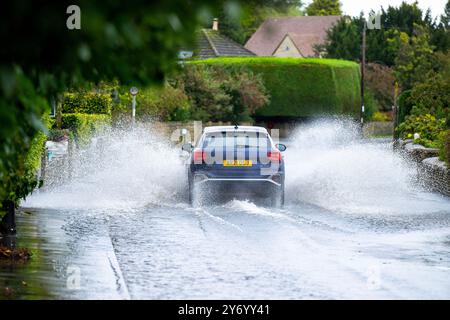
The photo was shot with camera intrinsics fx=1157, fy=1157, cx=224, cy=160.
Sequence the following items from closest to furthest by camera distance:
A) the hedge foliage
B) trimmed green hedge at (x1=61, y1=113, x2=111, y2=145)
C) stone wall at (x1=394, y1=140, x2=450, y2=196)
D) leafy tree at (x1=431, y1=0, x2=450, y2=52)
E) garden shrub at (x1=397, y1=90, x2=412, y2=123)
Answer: the hedge foliage, stone wall at (x1=394, y1=140, x2=450, y2=196), trimmed green hedge at (x1=61, y1=113, x2=111, y2=145), garden shrub at (x1=397, y1=90, x2=412, y2=123), leafy tree at (x1=431, y1=0, x2=450, y2=52)

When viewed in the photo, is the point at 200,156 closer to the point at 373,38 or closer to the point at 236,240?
the point at 236,240

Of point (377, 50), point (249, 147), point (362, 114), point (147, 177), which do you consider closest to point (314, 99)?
point (362, 114)

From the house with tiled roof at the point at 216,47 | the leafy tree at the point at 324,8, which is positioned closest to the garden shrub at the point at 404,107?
the house with tiled roof at the point at 216,47

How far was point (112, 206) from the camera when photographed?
20.9 metres

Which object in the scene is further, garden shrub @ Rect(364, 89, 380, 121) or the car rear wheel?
garden shrub @ Rect(364, 89, 380, 121)

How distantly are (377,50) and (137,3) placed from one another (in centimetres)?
9691

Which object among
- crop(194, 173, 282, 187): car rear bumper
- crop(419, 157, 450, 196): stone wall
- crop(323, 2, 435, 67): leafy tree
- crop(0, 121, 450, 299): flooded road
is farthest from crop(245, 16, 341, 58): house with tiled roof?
crop(194, 173, 282, 187): car rear bumper

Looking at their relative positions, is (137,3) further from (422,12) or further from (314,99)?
(422,12)

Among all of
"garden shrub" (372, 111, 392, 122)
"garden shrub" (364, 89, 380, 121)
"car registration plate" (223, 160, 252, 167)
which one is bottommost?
"garden shrub" (372, 111, 392, 122)

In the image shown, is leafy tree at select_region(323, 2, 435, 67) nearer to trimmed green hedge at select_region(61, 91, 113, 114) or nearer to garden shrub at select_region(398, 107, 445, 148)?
garden shrub at select_region(398, 107, 445, 148)

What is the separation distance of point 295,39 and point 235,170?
11233 centimetres

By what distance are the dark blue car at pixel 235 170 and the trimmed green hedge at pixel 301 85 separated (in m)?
61.1

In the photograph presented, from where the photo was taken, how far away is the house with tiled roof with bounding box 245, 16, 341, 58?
126438 millimetres

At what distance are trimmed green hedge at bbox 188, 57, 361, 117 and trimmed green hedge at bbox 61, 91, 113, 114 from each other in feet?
123
